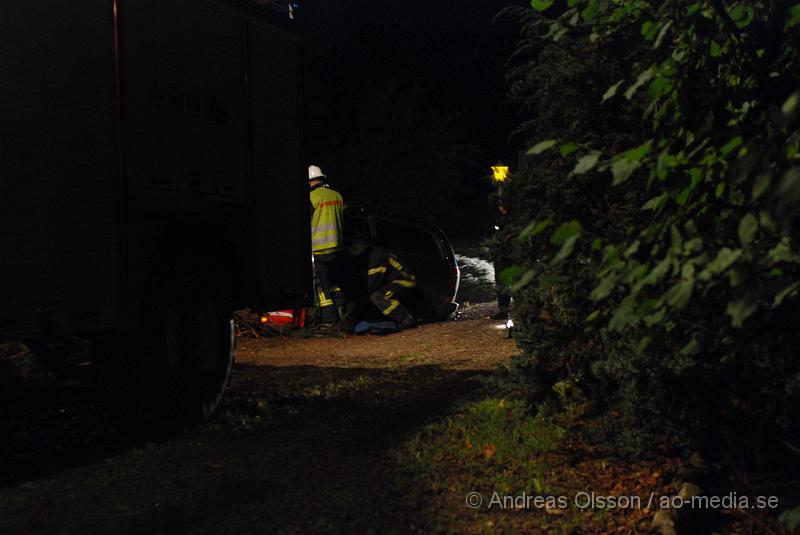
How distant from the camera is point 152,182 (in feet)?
20.8

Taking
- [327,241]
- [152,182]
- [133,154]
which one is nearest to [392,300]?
[327,241]

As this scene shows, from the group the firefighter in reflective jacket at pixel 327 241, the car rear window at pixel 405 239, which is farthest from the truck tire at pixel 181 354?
the car rear window at pixel 405 239

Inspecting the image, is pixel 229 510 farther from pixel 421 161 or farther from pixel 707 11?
pixel 421 161

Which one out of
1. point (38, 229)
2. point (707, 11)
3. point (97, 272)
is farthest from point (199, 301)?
point (707, 11)

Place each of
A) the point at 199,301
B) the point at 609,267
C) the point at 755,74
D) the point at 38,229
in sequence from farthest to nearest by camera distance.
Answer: the point at 199,301 → the point at 38,229 → the point at 755,74 → the point at 609,267

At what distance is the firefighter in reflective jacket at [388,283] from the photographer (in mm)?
14055

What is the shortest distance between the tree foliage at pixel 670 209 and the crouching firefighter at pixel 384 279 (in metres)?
7.73

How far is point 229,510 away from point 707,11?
120 inches

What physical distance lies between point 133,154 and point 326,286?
764cm

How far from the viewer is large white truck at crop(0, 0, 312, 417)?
17.8 feet

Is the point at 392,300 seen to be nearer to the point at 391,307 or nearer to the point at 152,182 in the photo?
the point at 391,307

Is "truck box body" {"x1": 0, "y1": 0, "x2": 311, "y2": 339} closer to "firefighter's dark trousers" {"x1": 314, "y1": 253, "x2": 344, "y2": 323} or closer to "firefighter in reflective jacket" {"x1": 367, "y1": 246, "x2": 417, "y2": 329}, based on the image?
"firefighter's dark trousers" {"x1": 314, "y1": 253, "x2": 344, "y2": 323}

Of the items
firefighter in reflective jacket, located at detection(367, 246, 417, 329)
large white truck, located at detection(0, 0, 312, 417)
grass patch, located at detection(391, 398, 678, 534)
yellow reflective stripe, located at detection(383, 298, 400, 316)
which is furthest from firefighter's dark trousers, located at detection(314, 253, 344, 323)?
grass patch, located at detection(391, 398, 678, 534)

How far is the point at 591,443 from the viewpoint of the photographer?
232 inches
